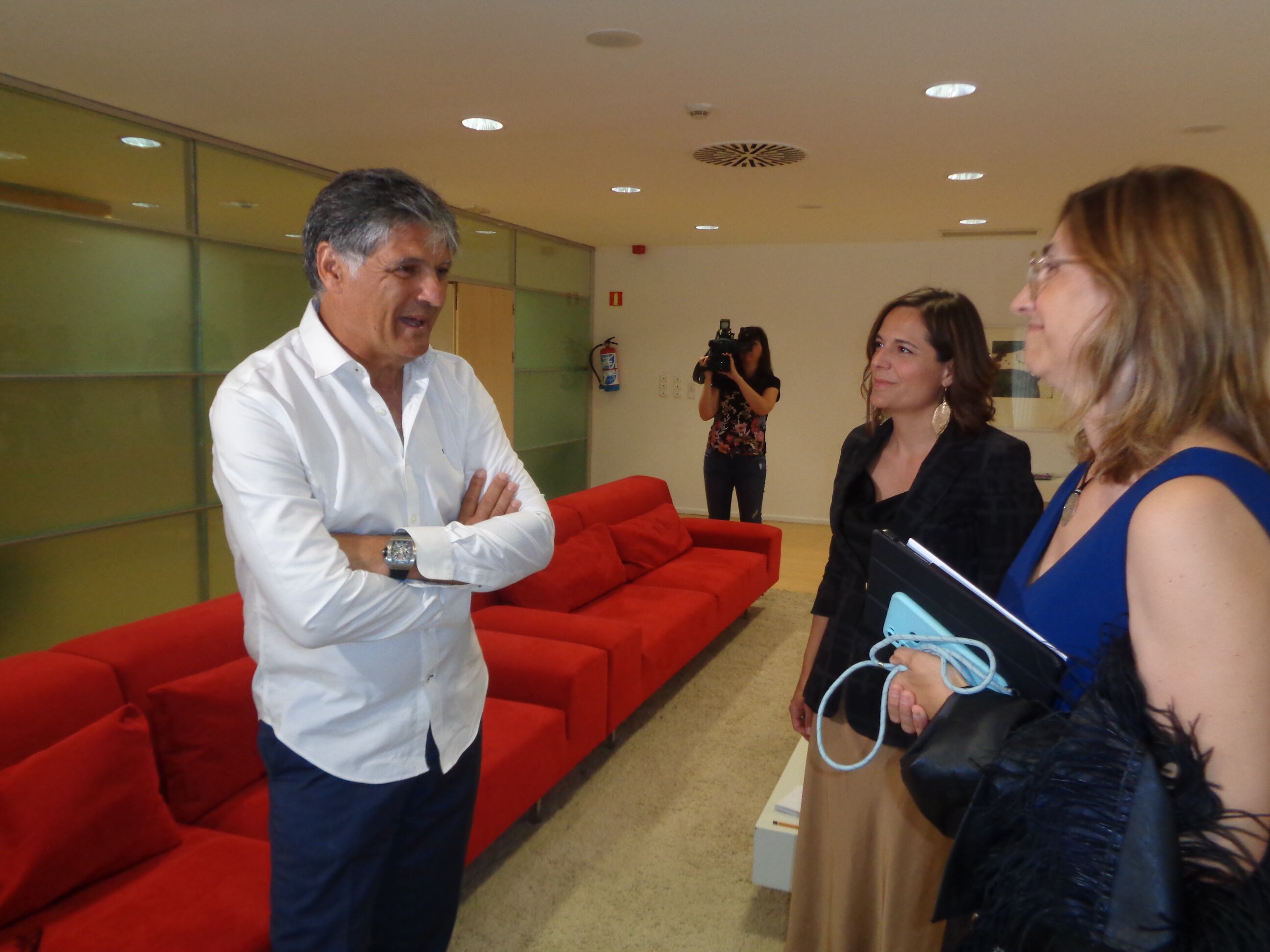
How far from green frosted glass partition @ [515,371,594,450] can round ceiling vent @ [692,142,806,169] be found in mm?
3207

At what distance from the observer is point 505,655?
111 inches

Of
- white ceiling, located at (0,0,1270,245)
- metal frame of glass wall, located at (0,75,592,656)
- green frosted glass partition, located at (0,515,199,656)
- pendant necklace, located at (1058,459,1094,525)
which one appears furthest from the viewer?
green frosted glass partition, located at (0,515,199,656)

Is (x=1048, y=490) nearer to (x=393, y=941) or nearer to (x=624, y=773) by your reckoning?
(x=624, y=773)

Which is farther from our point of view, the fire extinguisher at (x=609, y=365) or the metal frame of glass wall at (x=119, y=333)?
the fire extinguisher at (x=609, y=365)

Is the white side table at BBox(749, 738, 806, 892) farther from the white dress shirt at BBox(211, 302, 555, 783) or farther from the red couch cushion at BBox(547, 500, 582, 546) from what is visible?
the red couch cushion at BBox(547, 500, 582, 546)

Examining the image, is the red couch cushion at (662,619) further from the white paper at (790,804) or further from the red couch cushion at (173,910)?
the red couch cushion at (173,910)

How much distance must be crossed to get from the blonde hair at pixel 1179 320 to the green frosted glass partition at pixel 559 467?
633 cm

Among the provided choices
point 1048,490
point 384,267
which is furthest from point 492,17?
point 1048,490

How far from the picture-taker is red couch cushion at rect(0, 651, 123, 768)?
171 centimetres

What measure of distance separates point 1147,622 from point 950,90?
9.30ft

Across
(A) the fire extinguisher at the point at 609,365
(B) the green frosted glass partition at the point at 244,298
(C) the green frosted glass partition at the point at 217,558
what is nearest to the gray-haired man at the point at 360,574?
(B) the green frosted glass partition at the point at 244,298

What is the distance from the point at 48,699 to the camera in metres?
1.78

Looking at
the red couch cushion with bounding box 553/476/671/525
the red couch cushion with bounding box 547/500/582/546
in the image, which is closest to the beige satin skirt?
the red couch cushion with bounding box 547/500/582/546

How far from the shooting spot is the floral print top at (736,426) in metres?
5.09
